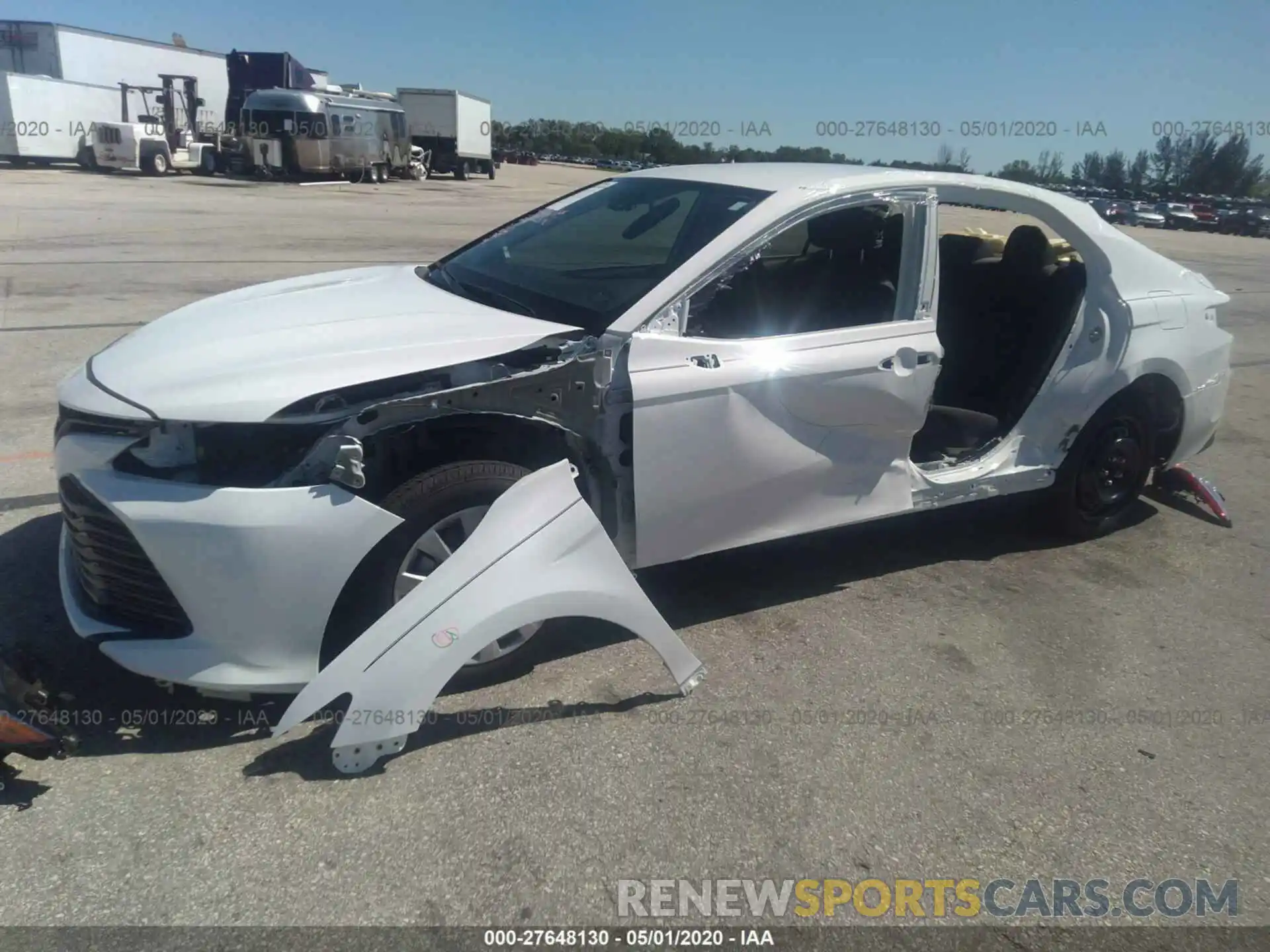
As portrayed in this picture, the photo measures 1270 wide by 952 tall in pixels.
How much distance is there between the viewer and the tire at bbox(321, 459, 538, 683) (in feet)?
9.75

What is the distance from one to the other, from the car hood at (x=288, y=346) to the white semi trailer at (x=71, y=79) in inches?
1300

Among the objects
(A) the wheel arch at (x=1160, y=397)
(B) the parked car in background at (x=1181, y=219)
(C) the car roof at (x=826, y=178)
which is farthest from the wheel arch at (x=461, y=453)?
(B) the parked car in background at (x=1181, y=219)

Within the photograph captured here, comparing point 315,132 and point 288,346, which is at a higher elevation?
point 315,132

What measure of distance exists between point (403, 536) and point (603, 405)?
81 centimetres

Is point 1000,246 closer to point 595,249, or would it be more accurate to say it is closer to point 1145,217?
point 595,249

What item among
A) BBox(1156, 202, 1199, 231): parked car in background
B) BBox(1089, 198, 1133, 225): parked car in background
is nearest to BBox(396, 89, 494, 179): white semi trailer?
BBox(1089, 198, 1133, 225): parked car in background

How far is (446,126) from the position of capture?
38.8 meters

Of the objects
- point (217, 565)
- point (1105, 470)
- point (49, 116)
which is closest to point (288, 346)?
point (217, 565)

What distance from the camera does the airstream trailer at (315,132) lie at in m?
30.0

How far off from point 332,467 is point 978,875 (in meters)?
2.17

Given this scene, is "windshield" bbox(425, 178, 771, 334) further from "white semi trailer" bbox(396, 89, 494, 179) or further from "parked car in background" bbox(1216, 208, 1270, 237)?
"parked car in background" bbox(1216, 208, 1270, 237)

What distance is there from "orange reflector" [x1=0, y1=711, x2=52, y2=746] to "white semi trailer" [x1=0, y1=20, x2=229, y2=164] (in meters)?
34.2

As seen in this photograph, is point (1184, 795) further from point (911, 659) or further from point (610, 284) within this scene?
point (610, 284)

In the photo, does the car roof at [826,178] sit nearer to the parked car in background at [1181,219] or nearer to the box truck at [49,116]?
the box truck at [49,116]
